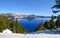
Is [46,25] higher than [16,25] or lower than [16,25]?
lower

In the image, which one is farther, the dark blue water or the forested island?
the dark blue water

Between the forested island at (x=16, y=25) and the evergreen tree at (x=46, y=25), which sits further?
the evergreen tree at (x=46, y=25)

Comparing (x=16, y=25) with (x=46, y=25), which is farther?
(x=46, y=25)

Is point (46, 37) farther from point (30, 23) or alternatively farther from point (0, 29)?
point (30, 23)

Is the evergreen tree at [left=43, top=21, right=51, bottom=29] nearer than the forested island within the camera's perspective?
No

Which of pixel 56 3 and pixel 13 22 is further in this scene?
pixel 13 22

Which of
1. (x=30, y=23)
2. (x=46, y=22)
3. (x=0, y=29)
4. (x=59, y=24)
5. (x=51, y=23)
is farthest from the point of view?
(x=30, y=23)

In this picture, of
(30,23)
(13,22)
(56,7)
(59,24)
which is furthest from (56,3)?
(30,23)

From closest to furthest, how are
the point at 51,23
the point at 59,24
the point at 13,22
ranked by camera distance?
the point at 59,24
the point at 13,22
the point at 51,23

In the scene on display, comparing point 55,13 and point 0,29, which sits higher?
point 55,13

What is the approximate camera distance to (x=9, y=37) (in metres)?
8.51

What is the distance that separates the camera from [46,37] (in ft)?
27.7

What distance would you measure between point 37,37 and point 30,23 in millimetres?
16505

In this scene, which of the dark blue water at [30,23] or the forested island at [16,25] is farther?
the dark blue water at [30,23]
